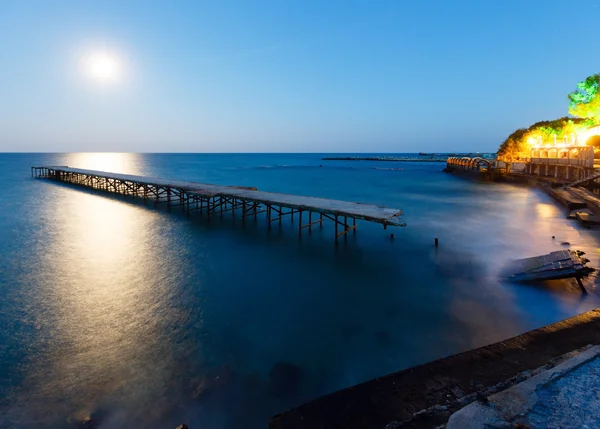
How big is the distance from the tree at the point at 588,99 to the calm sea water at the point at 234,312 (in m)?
22.1

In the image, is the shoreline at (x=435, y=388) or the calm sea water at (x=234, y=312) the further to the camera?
the calm sea water at (x=234, y=312)

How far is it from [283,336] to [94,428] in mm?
→ 3954

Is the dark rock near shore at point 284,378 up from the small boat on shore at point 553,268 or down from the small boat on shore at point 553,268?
down

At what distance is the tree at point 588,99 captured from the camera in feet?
104

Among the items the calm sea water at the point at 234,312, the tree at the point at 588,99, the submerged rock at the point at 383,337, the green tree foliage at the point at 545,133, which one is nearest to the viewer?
the calm sea water at the point at 234,312

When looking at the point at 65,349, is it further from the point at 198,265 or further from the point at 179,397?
the point at 198,265

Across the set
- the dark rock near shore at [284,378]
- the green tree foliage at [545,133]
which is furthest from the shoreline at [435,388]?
the green tree foliage at [545,133]

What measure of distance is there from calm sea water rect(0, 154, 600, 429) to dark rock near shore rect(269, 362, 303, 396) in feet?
0.11

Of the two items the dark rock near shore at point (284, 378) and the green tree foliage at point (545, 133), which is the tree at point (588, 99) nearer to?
the green tree foliage at point (545, 133)

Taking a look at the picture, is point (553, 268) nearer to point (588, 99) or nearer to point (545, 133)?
point (588, 99)

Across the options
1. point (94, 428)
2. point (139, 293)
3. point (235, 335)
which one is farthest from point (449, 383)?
point (139, 293)

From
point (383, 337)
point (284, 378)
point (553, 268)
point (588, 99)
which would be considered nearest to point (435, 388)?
point (284, 378)

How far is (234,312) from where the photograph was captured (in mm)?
9211

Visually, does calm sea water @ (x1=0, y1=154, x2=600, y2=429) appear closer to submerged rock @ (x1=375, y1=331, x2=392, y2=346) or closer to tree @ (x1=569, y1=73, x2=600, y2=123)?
submerged rock @ (x1=375, y1=331, x2=392, y2=346)
